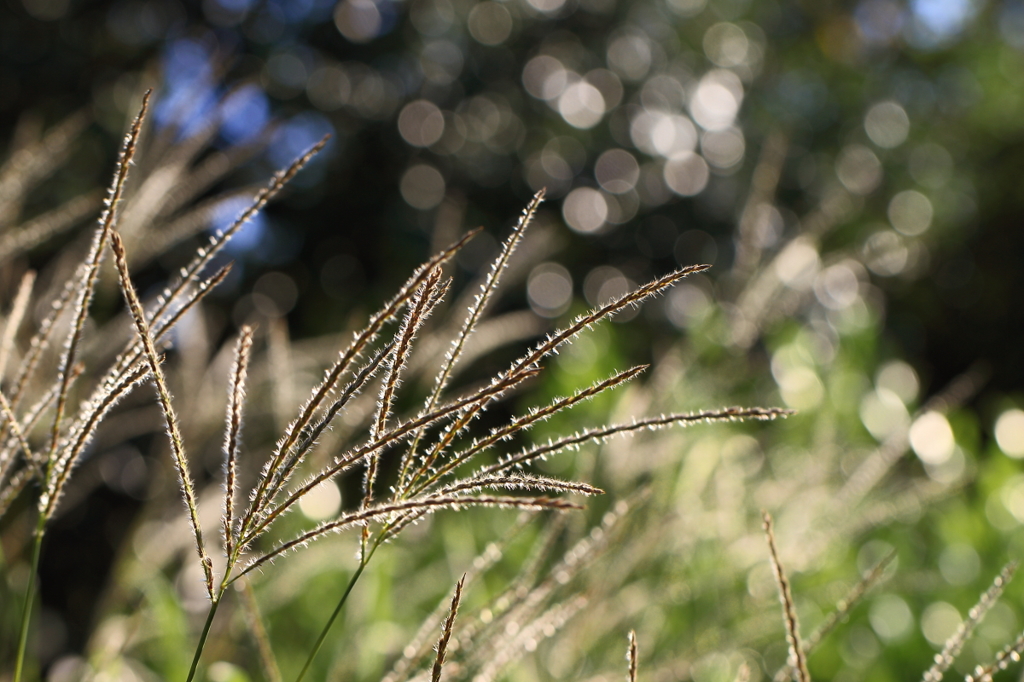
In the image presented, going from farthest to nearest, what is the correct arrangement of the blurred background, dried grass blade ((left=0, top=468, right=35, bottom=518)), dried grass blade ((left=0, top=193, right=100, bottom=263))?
the blurred background
dried grass blade ((left=0, top=193, right=100, bottom=263))
dried grass blade ((left=0, top=468, right=35, bottom=518))

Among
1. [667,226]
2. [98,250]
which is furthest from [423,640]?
[667,226]

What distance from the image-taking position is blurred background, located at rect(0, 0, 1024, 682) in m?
1.18

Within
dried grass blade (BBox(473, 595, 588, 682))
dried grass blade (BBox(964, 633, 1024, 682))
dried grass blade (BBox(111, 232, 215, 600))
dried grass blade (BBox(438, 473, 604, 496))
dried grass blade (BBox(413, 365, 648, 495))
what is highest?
dried grass blade (BBox(111, 232, 215, 600))

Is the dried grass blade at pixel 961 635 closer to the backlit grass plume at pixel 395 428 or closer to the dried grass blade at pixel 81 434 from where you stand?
the backlit grass plume at pixel 395 428

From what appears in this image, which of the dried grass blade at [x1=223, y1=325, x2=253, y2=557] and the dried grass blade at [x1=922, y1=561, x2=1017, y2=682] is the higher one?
the dried grass blade at [x1=223, y1=325, x2=253, y2=557]

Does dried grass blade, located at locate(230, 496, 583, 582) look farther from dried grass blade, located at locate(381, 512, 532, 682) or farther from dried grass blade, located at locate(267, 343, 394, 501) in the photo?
dried grass blade, located at locate(381, 512, 532, 682)

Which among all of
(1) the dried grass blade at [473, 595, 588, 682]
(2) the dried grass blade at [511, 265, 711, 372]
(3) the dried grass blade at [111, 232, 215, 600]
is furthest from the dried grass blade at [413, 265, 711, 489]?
(1) the dried grass blade at [473, 595, 588, 682]

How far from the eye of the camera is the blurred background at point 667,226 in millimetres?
1180

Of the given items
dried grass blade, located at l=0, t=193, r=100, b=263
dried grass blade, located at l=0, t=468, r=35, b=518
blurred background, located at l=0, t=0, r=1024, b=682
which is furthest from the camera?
blurred background, located at l=0, t=0, r=1024, b=682

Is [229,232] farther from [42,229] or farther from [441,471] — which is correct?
[42,229]

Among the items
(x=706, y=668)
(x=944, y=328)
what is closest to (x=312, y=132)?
(x=706, y=668)

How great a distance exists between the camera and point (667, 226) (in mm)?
4555

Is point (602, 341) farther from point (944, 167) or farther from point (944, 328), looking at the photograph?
point (944, 328)

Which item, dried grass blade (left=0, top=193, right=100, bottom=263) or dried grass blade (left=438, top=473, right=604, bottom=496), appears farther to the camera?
dried grass blade (left=0, top=193, right=100, bottom=263)
